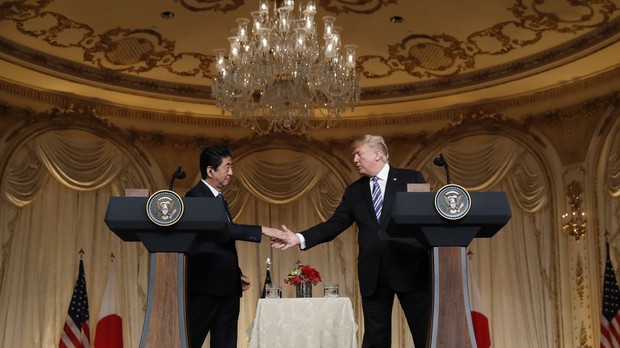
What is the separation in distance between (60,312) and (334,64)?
173 inches

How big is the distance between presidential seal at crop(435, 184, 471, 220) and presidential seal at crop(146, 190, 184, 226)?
1233mm

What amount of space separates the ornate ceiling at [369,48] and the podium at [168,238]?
4443 millimetres

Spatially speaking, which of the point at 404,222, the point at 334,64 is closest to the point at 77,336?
the point at 334,64

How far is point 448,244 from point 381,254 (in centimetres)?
59

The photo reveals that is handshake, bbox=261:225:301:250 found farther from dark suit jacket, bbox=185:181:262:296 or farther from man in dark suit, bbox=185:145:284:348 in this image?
dark suit jacket, bbox=185:181:262:296

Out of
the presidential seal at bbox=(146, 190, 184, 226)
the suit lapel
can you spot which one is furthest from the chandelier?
the presidential seal at bbox=(146, 190, 184, 226)

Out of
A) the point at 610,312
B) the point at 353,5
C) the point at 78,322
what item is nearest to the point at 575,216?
the point at 610,312

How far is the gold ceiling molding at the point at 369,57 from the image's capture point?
812 cm

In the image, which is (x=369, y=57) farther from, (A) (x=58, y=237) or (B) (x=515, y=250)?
(A) (x=58, y=237)

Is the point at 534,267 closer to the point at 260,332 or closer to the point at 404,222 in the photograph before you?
the point at 260,332

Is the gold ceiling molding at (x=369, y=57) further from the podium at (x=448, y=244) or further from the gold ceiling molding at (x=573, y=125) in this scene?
the podium at (x=448, y=244)

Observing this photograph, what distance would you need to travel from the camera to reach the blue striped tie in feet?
15.1

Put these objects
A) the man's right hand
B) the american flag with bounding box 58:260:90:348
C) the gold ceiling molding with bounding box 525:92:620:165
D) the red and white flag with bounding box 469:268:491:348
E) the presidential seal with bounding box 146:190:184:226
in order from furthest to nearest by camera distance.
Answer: the gold ceiling molding with bounding box 525:92:620:165, the red and white flag with bounding box 469:268:491:348, the american flag with bounding box 58:260:90:348, the man's right hand, the presidential seal with bounding box 146:190:184:226

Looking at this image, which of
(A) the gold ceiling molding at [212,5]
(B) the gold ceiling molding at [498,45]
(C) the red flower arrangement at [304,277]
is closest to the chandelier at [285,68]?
(A) the gold ceiling molding at [212,5]
